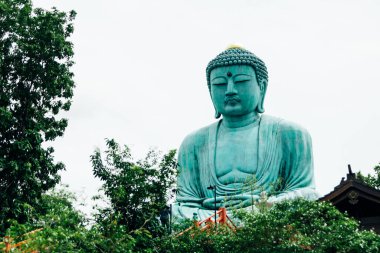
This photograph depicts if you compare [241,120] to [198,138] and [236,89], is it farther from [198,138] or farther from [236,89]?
[198,138]

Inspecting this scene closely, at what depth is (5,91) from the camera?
11.1 m

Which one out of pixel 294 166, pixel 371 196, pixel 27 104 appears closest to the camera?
pixel 371 196

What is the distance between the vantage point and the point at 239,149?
14.1 meters

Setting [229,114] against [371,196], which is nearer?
[371,196]

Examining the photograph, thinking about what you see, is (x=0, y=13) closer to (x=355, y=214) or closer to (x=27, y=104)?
(x=27, y=104)

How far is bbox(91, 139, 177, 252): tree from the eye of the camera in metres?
7.95

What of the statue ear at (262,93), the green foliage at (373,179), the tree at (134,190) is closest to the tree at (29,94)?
the tree at (134,190)

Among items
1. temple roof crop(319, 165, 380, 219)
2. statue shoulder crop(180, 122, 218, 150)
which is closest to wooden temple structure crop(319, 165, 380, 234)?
temple roof crop(319, 165, 380, 219)

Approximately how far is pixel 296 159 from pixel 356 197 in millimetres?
3818

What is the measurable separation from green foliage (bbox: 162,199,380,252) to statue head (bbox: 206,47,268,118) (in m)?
6.05

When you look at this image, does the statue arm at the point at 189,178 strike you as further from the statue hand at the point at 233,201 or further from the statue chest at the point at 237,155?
the statue chest at the point at 237,155

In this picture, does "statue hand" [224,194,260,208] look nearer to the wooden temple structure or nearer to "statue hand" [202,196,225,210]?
"statue hand" [202,196,225,210]

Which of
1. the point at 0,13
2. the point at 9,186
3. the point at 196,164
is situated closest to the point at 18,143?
the point at 9,186

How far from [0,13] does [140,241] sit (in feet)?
19.5
